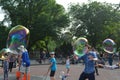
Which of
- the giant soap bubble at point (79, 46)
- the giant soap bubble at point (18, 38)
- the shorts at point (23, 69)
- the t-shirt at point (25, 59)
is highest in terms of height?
the giant soap bubble at point (18, 38)

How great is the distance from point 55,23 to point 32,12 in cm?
423

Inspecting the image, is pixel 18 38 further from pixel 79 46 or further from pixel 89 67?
pixel 89 67

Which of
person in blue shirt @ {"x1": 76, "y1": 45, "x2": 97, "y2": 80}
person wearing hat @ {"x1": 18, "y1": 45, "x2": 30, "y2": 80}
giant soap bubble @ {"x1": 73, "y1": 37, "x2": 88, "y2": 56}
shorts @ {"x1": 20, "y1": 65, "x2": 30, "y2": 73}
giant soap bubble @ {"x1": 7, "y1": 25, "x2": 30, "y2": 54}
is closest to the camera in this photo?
person in blue shirt @ {"x1": 76, "y1": 45, "x2": 97, "y2": 80}

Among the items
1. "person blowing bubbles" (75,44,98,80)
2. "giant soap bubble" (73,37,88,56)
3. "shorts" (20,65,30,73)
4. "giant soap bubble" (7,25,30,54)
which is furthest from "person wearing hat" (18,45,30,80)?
"person blowing bubbles" (75,44,98,80)

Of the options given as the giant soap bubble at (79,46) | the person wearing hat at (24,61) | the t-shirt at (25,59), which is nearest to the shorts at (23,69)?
the person wearing hat at (24,61)

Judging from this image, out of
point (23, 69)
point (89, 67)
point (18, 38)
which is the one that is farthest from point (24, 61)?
point (89, 67)

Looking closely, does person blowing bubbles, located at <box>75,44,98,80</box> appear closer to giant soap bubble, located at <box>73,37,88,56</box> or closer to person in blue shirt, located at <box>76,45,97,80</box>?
person in blue shirt, located at <box>76,45,97,80</box>

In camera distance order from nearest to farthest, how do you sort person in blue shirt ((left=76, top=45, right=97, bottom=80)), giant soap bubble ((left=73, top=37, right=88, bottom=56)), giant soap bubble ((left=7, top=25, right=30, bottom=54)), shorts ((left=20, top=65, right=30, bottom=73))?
person in blue shirt ((left=76, top=45, right=97, bottom=80))
giant soap bubble ((left=73, top=37, right=88, bottom=56))
shorts ((left=20, top=65, right=30, bottom=73))
giant soap bubble ((left=7, top=25, right=30, bottom=54))

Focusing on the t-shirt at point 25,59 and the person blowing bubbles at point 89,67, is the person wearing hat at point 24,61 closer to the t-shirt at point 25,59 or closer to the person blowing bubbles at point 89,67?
the t-shirt at point 25,59

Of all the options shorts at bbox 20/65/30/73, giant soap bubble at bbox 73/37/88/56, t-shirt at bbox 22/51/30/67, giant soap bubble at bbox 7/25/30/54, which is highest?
giant soap bubble at bbox 7/25/30/54

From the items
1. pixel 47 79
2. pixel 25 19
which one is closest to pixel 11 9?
pixel 25 19

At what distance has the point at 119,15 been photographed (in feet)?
237

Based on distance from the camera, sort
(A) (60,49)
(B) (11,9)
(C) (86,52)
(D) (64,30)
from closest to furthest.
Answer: (C) (86,52), (A) (60,49), (B) (11,9), (D) (64,30)

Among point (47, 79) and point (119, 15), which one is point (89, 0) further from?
point (47, 79)
